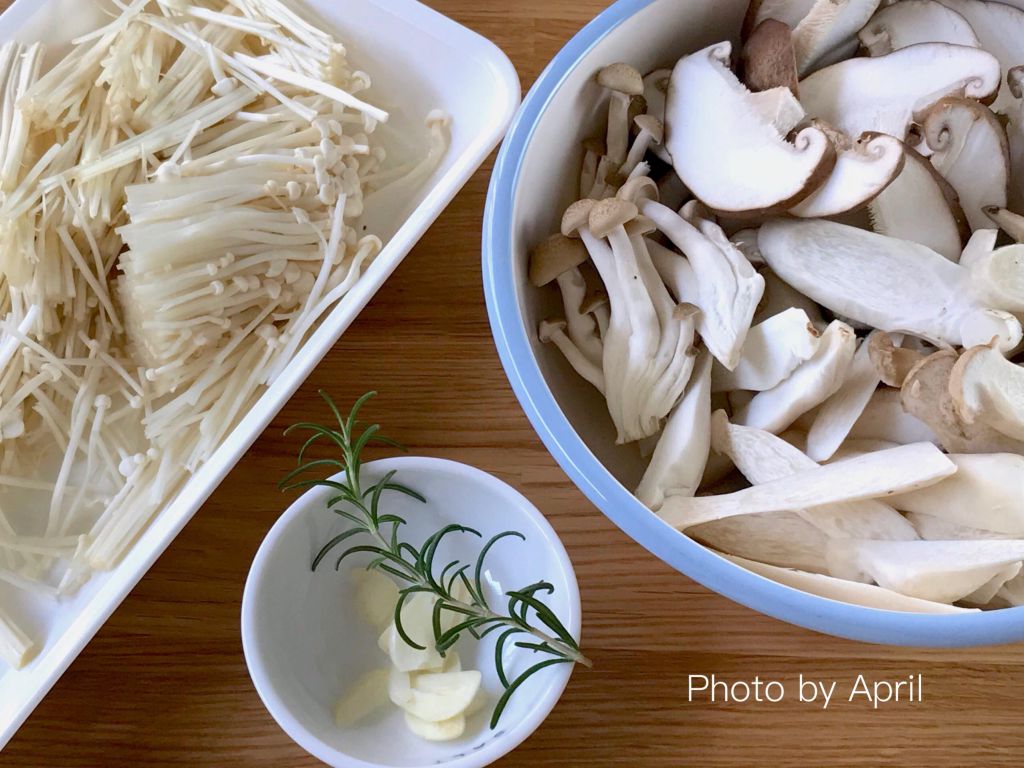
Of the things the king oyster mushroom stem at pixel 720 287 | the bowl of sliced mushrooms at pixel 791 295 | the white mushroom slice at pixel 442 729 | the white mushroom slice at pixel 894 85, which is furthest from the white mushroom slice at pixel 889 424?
the white mushroom slice at pixel 442 729

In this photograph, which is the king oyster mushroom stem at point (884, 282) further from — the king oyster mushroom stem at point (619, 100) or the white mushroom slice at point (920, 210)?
the king oyster mushroom stem at point (619, 100)

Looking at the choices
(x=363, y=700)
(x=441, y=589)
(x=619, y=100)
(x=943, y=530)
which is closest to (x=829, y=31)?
(x=619, y=100)

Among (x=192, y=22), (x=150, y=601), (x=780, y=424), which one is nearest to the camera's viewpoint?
(x=780, y=424)

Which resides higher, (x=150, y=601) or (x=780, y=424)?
(x=780, y=424)

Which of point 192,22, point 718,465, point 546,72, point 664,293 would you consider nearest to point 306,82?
point 192,22

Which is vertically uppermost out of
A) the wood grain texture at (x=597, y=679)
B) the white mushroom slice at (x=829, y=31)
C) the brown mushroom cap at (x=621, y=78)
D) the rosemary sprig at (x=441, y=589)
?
the white mushroom slice at (x=829, y=31)

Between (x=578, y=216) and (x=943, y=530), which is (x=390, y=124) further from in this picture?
(x=943, y=530)

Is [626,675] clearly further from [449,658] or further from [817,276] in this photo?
[817,276]
